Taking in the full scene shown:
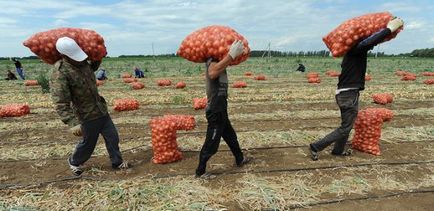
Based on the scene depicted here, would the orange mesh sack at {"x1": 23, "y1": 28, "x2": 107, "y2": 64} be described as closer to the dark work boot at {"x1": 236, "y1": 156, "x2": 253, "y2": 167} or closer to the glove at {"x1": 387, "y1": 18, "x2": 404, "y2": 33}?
the dark work boot at {"x1": 236, "y1": 156, "x2": 253, "y2": 167}

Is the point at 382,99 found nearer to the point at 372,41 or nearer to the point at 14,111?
the point at 372,41

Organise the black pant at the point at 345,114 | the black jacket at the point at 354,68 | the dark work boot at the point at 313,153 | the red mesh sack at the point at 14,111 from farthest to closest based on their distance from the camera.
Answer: the red mesh sack at the point at 14,111
the dark work boot at the point at 313,153
the black pant at the point at 345,114
the black jacket at the point at 354,68

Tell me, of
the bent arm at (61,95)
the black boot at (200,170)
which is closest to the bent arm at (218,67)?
the black boot at (200,170)

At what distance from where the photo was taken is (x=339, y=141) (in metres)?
5.11

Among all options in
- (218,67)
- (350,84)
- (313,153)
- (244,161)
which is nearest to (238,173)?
(244,161)

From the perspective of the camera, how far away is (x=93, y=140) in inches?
178

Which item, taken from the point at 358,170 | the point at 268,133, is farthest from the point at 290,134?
the point at 358,170

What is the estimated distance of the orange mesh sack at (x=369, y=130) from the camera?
5227 millimetres

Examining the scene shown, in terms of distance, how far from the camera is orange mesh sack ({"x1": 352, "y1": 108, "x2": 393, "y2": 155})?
5227 millimetres

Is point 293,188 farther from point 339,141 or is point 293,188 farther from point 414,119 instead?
point 414,119

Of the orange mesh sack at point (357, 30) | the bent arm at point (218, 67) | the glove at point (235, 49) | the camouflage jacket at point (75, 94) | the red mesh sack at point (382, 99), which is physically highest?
the orange mesh sack at point (357, 30)

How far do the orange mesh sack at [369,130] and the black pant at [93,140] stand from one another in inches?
143

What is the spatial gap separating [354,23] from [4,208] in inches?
187

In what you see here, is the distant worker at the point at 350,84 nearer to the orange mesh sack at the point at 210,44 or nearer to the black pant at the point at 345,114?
the black pant at the point at 345,114
